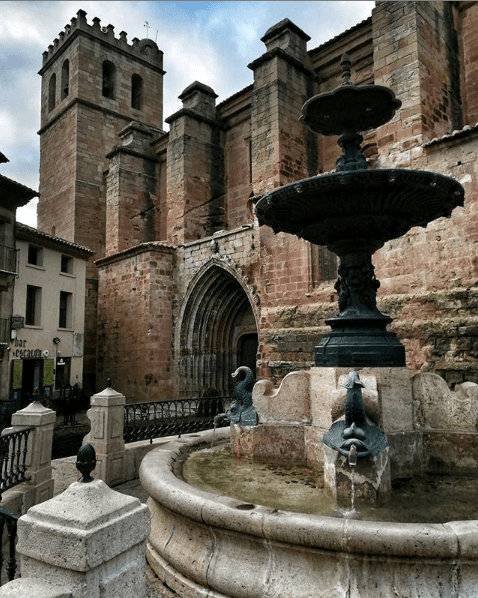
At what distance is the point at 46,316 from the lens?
18094 millimetres

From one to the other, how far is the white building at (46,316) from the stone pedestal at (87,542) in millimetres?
15718

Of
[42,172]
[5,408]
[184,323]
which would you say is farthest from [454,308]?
[42,172]

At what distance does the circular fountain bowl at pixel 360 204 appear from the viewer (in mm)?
3916

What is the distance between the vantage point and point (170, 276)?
1733 cm

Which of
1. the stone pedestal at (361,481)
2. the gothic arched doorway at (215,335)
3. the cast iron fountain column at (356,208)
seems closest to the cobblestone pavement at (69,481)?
the stone pedestal at (361,481)

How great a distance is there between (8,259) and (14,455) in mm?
12954

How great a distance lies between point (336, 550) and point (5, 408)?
1353 cm

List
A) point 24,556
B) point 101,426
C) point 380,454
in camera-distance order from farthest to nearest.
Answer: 1. point 101,426
2. point 380,454
3. point 24,556

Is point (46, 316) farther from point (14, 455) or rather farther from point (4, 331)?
point (14, 455)

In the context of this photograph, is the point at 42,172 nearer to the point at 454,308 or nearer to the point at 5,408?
the point at 5,408

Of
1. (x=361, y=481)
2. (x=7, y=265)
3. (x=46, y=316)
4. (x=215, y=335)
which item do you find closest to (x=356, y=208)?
(x=361, y=481)

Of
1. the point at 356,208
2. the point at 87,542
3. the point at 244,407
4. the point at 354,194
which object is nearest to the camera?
the point at 87,542

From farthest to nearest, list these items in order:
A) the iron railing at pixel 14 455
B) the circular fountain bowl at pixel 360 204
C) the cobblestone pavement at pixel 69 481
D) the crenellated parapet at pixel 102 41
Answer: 1. the crenellated parapet at pixel 102 41
2. the cobblestone pavement at pixel 69 481
3. the iron railing at pixel 14 455
4. the circular fountain bowl at pixel 360 204

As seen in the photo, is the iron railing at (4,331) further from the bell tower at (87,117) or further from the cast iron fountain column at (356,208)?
the cast iron fountain column at (356,208)
